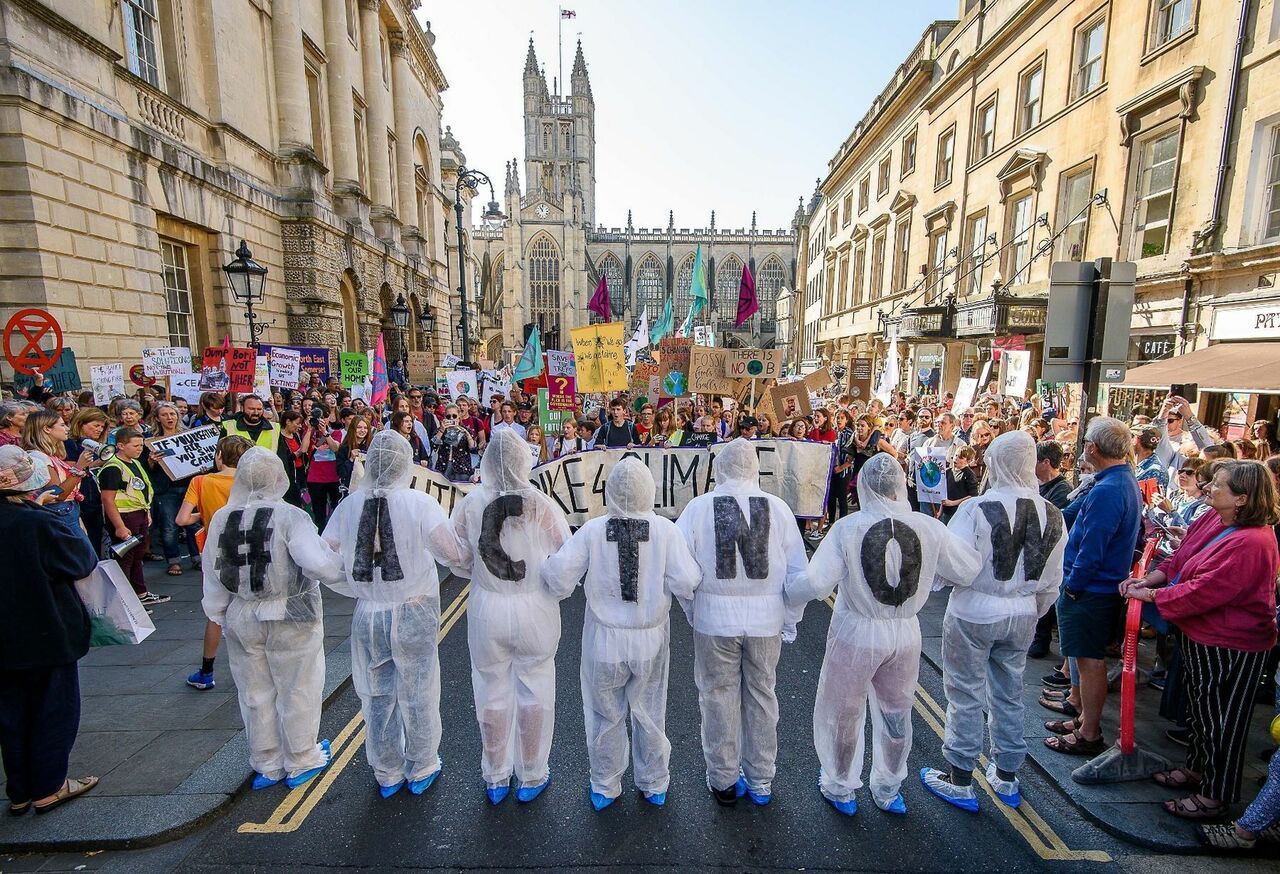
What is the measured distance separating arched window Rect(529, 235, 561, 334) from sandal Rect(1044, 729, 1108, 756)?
67784 mm

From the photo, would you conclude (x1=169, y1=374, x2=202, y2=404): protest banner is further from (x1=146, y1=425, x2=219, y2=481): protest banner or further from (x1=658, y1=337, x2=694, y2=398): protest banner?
(x1=658, y1=337, x2=694, y2=398): protest banner

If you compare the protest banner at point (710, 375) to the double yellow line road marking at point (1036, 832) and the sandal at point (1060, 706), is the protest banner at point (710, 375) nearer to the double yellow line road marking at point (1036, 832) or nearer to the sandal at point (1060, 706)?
the sandal at point (1060, 706)

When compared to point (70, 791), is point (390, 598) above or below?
above

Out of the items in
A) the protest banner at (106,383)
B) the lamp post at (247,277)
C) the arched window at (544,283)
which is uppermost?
the arched window at (544,283)

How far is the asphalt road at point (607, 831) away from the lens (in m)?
2.77

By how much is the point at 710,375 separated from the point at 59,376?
28.6 ft

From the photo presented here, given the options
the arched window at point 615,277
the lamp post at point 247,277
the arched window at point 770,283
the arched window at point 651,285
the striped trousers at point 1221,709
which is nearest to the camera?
the striped trousers at point 1221,709

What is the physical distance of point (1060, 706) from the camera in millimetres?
3906

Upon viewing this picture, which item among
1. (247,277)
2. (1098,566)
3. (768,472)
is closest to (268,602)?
(768,472)

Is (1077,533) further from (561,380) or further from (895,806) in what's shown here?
(561,380)

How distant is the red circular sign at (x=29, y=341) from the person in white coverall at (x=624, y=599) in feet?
25.1

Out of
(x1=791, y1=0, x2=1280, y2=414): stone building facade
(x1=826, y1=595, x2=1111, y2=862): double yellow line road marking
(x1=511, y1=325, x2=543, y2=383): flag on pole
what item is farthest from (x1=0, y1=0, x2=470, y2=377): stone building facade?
(x1=791, y1=0, x2=1280, y2=414): stone building facade

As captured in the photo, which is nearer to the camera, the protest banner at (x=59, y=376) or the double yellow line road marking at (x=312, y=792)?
the double yellow line road marking at (x=312, y=792)

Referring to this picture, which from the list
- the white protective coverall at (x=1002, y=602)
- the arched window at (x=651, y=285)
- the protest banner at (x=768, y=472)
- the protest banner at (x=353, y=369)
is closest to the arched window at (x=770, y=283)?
the arched window at (x=651, y=285)
